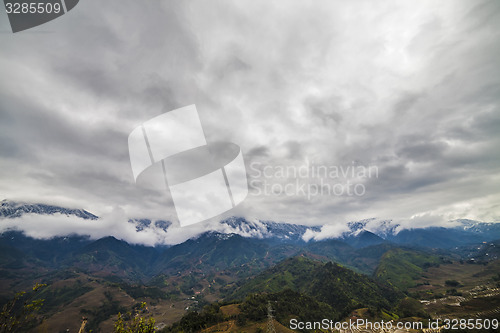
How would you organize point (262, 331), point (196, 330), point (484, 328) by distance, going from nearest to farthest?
point (484, 328) → point (262, 331) → point (196, 330)

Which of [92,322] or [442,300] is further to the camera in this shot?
[92,322]

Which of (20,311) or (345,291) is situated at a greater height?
(20,311)

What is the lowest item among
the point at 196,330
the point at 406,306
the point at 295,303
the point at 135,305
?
the point at 135,305

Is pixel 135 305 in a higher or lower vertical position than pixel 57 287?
lower

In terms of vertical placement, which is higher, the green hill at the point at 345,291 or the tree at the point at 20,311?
the tree at the point at 20,311

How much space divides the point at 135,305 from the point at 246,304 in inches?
4835

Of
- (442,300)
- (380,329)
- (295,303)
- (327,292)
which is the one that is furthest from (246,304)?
(442,300)

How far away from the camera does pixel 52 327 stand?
12975 cm

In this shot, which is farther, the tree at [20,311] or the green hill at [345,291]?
the green hill at [345,291]

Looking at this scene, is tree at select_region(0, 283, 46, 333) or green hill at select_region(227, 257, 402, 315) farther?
green hill at select_region(227, 257, 402, 315)

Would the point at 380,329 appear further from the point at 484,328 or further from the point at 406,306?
the point at 406,306

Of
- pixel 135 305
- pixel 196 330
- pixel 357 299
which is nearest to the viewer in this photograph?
pixel 196 330

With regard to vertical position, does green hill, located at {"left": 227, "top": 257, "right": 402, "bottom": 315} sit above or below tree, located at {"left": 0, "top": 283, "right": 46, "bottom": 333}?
below

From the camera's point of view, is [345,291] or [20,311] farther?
[345,291]
